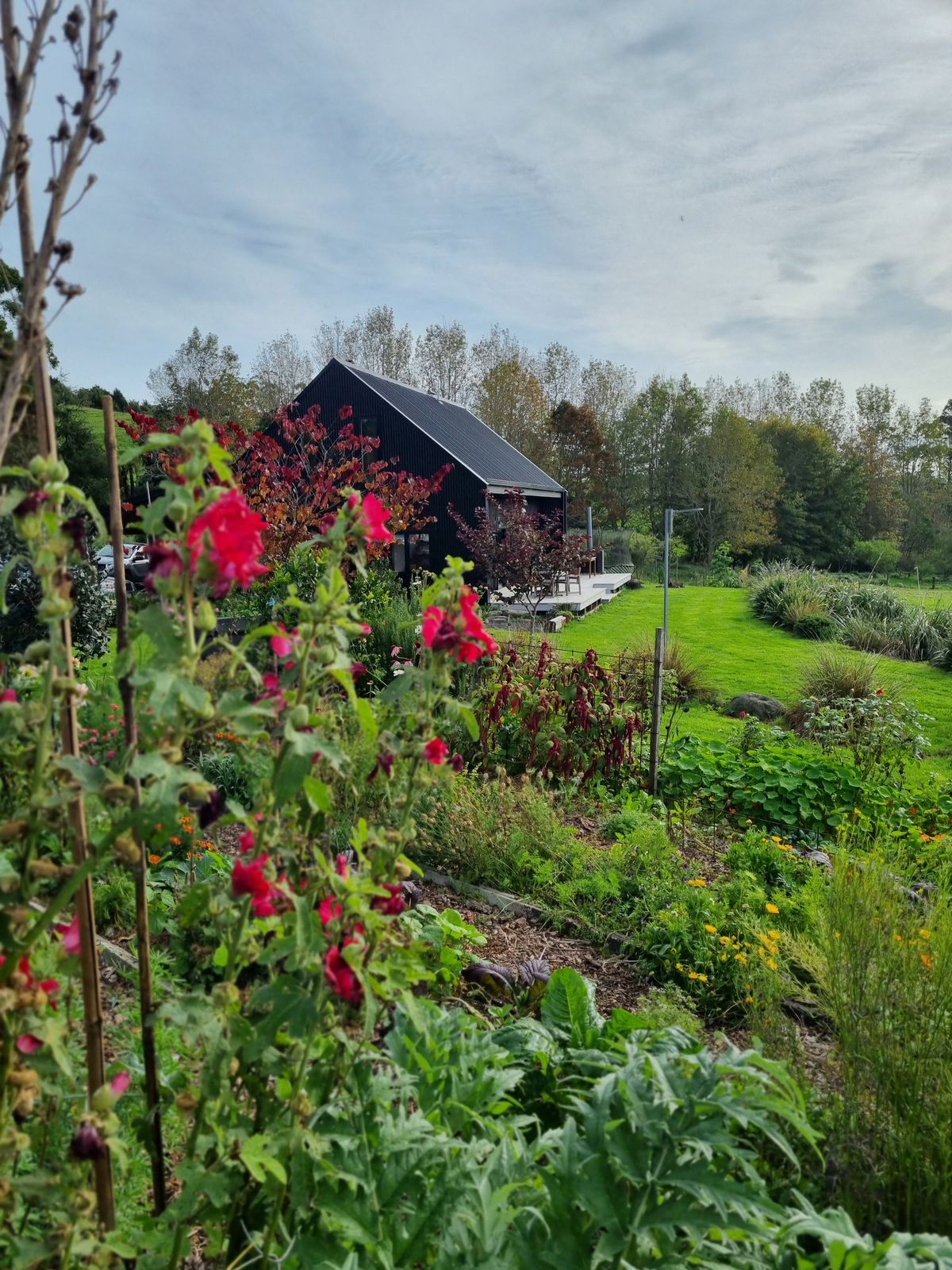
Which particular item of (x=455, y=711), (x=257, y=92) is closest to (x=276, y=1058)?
(x=455, y=711)

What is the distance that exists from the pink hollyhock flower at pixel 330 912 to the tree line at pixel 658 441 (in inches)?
1158

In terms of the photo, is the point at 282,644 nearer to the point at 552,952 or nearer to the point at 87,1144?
the point at 87,1144

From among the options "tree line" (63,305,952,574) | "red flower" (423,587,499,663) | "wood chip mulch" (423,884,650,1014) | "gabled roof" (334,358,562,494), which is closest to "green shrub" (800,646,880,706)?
"wood chip mulch" (423,884,650,1014)

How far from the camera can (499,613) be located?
1436 cm

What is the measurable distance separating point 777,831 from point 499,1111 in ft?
11.0

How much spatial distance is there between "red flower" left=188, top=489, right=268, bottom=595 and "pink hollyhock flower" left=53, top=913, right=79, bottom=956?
62 cm

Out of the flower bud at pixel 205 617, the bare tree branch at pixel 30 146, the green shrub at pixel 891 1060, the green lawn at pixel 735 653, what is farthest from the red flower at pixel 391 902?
the green lawn at pixel 735 653

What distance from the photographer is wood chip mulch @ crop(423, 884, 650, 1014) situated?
2.83 metres

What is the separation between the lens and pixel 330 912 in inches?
46.0

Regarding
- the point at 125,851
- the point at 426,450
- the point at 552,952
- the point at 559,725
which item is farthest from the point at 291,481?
the point at 426,450

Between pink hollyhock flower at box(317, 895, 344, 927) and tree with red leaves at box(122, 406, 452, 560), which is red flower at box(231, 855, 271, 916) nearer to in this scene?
pink hollyhock flower at box(317, 895, 344, 927)

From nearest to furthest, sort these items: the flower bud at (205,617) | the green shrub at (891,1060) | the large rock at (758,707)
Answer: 1. the flower bud at (205,617)
2. the green shrub at (891,1060)
3. the large rock at (758,707)

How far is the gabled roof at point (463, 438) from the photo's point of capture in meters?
19.2

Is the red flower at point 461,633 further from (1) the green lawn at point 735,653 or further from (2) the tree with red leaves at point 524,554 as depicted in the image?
(2) the tree with red leaves at point 524,554
